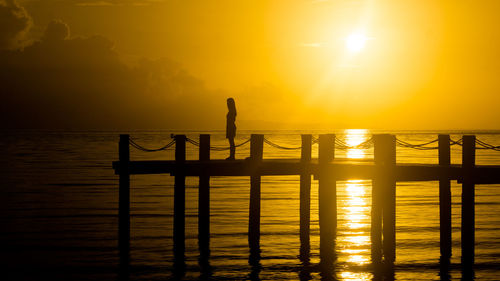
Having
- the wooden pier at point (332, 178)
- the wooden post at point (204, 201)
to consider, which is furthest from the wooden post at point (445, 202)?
the wooden post at point (204, 201)

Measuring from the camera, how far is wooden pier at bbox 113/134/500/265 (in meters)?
19.0

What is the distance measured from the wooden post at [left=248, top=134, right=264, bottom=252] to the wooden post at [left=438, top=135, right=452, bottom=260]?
5264mm

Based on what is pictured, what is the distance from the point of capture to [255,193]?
23.1m

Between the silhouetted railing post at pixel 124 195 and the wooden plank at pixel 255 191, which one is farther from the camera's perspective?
the silhouetted railing post at pixel 124 195

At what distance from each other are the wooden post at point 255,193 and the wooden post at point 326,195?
220 cm

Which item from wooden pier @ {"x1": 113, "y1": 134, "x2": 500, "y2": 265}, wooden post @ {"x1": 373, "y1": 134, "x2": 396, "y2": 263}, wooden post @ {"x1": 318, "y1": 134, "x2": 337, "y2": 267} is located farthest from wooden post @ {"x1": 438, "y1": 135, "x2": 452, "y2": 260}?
wooden post @ {"x1": 318, "y1": 134, "x2": 337, "y2": 267}

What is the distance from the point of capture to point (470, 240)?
19.4m

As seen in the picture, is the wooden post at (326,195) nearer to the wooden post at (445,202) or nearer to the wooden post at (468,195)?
the wooden post at (445,202)

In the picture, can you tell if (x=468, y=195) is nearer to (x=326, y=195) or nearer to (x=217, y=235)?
(x=326, y=195)

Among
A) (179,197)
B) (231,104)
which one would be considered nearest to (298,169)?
(179,197)

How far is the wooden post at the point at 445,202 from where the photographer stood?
19.7 meters

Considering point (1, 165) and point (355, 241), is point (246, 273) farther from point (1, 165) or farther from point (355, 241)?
point (1, 165)

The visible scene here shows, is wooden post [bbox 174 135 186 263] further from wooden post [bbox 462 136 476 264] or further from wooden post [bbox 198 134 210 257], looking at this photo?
wooden post [bbox 462 136 476 264]

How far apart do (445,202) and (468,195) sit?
1.69m
